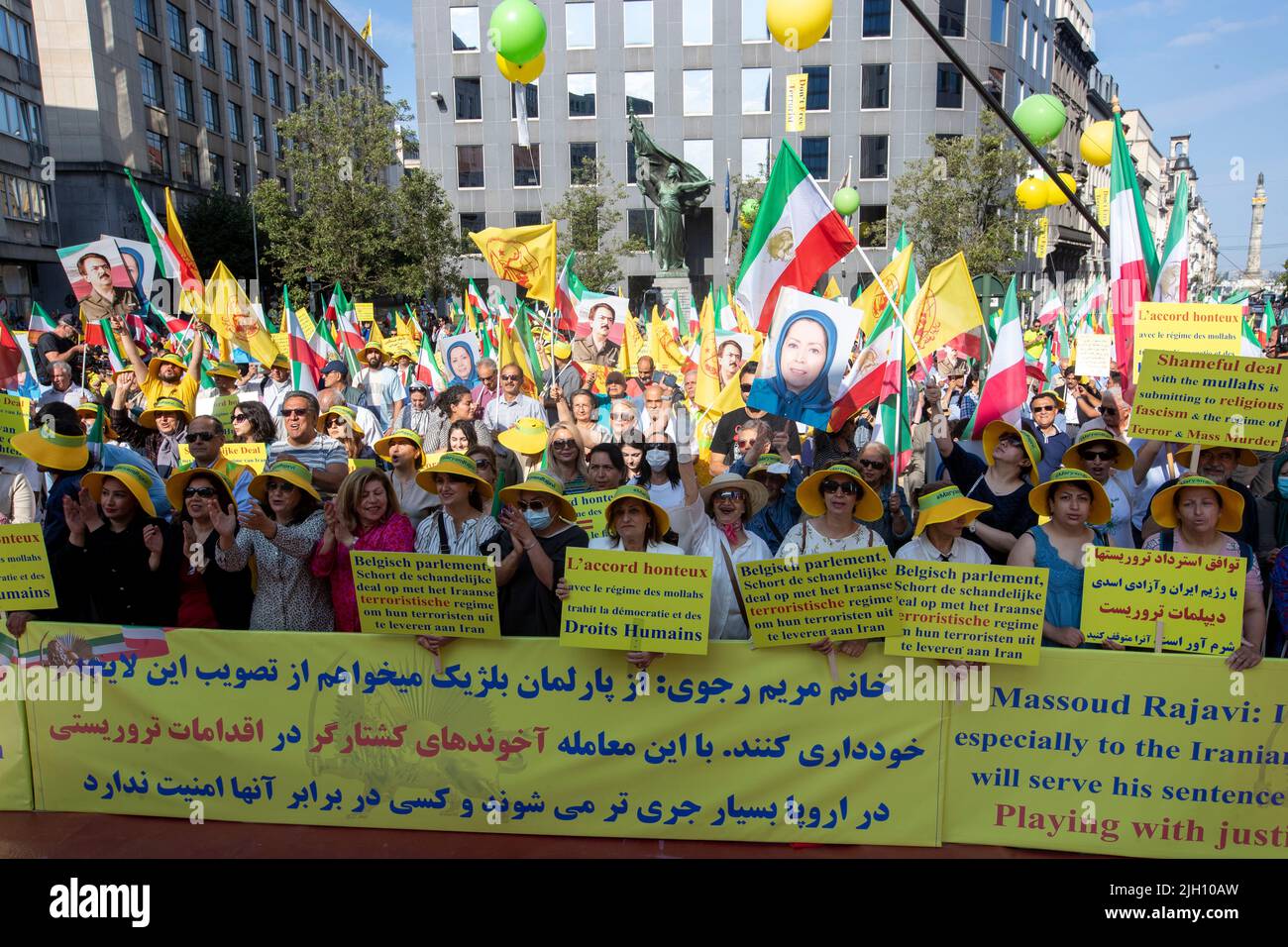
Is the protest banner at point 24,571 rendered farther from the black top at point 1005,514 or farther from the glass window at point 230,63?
the glass window at point 230,63

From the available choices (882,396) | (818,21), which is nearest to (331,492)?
(882,396)

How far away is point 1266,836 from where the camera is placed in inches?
141

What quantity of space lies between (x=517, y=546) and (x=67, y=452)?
270cm

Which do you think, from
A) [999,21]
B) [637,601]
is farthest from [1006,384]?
[999,21]

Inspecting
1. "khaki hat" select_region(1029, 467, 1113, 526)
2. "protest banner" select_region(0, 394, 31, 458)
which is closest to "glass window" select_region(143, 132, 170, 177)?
"protest banner" select_region(0, 394, 31, 458)

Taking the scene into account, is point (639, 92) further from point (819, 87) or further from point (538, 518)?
point (538, 518)

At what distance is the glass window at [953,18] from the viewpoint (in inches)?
1515

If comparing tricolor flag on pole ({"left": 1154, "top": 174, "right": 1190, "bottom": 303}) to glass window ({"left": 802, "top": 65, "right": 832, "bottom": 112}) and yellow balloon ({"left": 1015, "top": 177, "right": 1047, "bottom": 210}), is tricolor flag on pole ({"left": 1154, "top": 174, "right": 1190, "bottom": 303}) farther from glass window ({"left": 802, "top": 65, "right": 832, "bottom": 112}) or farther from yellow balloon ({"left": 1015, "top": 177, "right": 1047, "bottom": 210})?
glass window ({"left": 802, "top": 65, "right": 832, "bottom": 112})

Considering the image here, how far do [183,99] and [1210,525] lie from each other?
160 ft

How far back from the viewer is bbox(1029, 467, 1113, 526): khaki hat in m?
3.88

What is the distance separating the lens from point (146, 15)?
39.0 metres

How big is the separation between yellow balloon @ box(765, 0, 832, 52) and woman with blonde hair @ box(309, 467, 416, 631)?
526cm

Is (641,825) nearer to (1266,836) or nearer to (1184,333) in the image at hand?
(1266,836)

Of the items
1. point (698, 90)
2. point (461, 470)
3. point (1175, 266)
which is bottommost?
point (461, 470)
